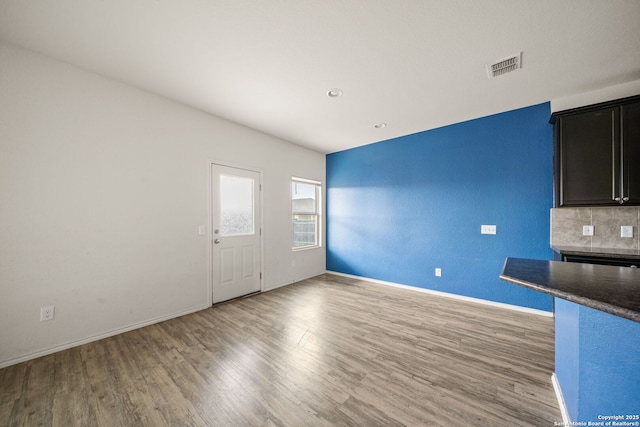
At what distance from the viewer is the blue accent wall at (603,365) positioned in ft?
3.15

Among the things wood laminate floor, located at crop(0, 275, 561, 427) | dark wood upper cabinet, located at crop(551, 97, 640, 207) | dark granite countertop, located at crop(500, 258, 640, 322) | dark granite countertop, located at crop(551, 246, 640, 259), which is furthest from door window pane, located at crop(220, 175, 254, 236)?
dark wood upper cabinet, located at crop(551, 97, 640, 207)

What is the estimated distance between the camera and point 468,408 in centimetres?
158

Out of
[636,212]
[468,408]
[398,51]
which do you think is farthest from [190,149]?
[636,212]

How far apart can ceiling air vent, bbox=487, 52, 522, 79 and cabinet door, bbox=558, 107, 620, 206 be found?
3.40 ft

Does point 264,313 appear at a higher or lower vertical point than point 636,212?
lower

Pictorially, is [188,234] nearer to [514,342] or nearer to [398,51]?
[398,51]

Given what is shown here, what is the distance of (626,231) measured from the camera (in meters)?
2.57

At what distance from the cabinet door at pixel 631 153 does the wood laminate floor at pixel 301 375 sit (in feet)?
5.40

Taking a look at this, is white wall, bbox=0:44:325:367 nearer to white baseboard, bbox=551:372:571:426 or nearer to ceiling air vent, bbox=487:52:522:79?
ceiling air vent, bbox=487:52:522:79

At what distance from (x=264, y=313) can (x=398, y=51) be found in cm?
336

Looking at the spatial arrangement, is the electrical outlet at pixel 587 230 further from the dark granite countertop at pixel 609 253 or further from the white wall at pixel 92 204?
the white wall at pixel 92 204

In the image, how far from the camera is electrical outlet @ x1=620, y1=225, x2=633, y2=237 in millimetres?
2551

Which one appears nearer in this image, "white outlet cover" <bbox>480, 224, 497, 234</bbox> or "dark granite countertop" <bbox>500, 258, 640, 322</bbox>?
"dark granite countertop" <bbox>500, 258, 640, 322</bbox>

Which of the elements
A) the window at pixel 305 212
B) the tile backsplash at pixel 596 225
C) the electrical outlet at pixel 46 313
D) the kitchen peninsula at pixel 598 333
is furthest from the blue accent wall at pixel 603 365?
the window at pixel 305 212
